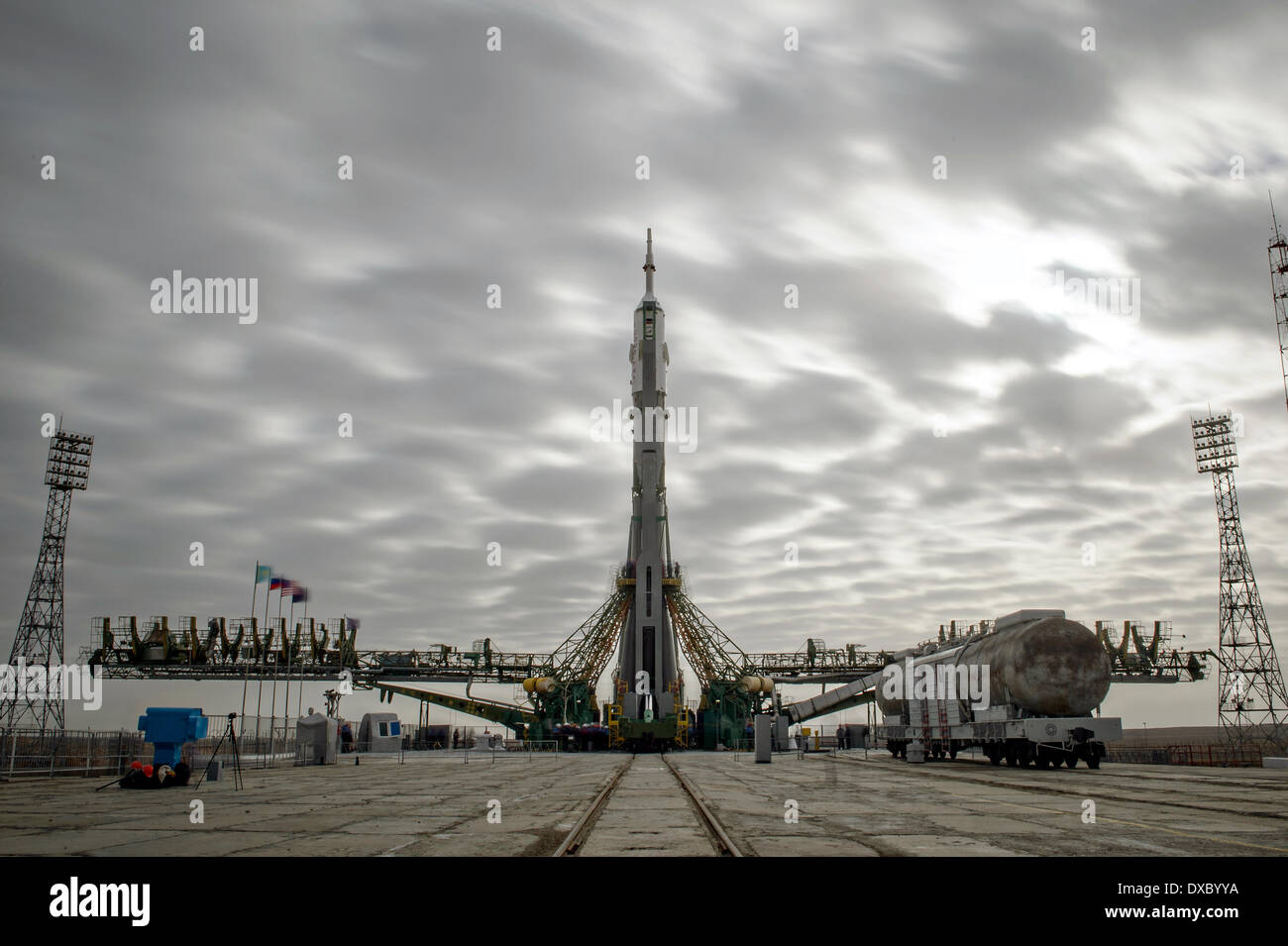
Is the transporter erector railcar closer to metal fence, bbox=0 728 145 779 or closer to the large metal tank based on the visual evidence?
the large metal tank

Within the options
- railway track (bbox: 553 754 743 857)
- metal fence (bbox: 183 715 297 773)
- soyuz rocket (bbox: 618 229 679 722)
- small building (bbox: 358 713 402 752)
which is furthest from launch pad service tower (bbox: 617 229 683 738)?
railway track (bbox: 553 754 743 857)

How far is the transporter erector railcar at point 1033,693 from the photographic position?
29.2m

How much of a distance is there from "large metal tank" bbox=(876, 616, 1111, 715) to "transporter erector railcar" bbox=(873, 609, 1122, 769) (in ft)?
0.10

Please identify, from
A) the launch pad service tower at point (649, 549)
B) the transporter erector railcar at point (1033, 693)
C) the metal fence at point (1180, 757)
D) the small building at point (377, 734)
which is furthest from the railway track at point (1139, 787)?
the small building at point (377, 734)

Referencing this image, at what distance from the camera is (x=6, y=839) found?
11.5 metres

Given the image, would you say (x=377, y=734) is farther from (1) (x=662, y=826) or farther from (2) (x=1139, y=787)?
(1) (x=662, y=826)

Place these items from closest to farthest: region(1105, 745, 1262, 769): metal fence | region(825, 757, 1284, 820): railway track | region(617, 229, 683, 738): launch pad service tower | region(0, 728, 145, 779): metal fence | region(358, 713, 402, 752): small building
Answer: region(825, 757, 1284, 820): railway track, region(0, 728, 145, 779): metal fence, region(1105, 745, 1262, 769): metal fence, region(358, 713, 402, 752): small building, region(617, 229, 683, 738): launch pad service tower

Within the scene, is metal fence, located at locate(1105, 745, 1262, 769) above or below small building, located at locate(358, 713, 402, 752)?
above

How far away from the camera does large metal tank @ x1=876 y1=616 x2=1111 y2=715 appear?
29.8 metres
